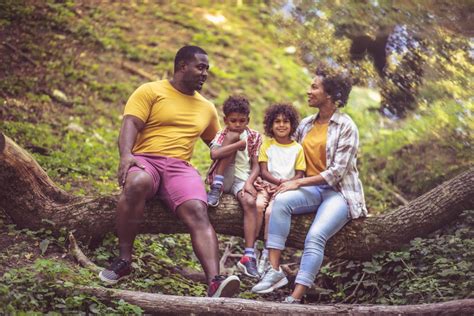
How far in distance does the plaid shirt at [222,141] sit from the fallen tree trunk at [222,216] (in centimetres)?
27

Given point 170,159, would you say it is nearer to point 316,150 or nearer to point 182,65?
point 182,65

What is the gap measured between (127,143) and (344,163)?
1.88 metres

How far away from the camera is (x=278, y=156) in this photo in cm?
550

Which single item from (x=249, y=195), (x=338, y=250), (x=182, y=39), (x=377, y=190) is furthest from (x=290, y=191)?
(x=182, y=39)

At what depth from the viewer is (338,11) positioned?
6.74m

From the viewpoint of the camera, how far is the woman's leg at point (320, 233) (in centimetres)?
490

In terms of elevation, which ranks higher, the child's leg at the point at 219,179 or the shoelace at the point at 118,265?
the child's leg at the point at 219,179

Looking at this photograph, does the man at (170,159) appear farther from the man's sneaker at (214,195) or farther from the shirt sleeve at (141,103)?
the man's sneaker at (214,195)

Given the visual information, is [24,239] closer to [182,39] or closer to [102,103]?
[102,103]

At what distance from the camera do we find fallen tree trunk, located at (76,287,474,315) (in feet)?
13.9

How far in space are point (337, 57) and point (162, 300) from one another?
13.0 ft

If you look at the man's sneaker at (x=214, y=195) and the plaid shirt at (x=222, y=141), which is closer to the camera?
the man's sneaker at (x=214, y=195)

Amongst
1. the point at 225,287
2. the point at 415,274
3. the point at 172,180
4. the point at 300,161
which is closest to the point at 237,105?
the point at 300,161

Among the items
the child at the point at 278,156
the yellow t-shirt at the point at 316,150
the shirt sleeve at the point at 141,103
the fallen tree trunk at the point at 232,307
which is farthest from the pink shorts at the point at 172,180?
the yellow t-shirt at the point at 316,150
